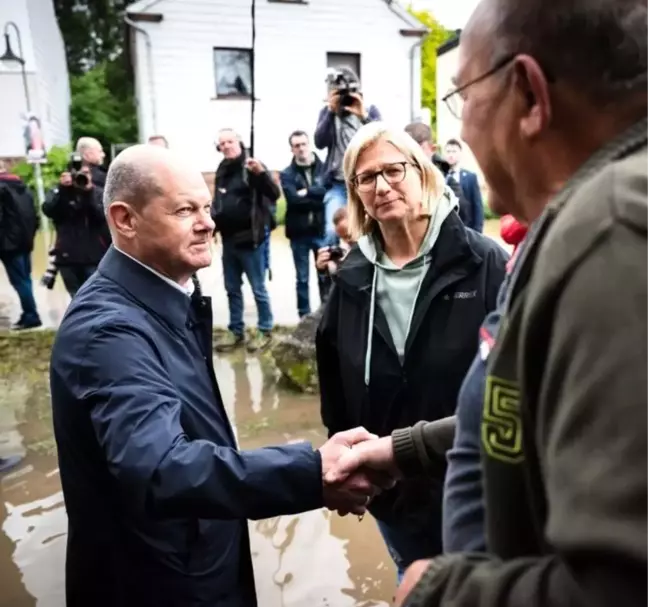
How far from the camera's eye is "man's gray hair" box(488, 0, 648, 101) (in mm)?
794

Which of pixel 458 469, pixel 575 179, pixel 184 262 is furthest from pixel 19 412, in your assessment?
pixel 575 179

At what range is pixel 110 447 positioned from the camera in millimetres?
1542

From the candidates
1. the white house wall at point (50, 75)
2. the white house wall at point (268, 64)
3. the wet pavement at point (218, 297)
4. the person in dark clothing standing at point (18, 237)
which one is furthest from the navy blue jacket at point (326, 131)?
the white house wall at point (50, 75)

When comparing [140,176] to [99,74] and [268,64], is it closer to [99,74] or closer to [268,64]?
[268,64]

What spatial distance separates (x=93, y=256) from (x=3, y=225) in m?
1.42

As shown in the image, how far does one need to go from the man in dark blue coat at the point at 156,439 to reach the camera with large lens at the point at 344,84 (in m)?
4.23

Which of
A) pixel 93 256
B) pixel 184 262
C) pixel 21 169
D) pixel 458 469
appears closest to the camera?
pixel 458 469

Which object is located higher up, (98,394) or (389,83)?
(98,394)

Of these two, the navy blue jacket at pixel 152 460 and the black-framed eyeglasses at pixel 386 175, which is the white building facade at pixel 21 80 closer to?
the black-framed eyeglasses at pixel 386 175

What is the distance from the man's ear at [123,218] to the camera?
1.92 m

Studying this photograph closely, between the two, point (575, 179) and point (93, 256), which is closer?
point (575, 179)

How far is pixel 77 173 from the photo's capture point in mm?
6684

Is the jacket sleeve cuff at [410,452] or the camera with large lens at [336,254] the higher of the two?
the jacket sleeve cuff at [410,452]

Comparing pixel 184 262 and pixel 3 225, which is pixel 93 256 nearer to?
pixel 3 225
